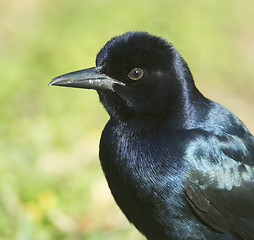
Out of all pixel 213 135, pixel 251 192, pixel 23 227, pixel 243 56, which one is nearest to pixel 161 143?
pixel 213 135

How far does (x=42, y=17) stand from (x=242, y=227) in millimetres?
5492

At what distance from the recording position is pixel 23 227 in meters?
4.33

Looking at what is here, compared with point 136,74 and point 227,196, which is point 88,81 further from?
point 227,196

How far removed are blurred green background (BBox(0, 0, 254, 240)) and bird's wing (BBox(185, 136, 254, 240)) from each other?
100 cm

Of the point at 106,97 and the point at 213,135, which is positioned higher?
the point at 106,97

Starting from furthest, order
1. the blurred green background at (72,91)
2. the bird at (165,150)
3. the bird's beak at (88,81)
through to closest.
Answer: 1. the blurred green background at (72,91)
2. the bird's beak at (88,81)
3. the bird at (165,150)

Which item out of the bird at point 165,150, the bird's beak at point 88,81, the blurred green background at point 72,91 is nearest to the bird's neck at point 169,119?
the bird at point 165,150

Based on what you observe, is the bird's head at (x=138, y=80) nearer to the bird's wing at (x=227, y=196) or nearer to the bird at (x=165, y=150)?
the bird at (x=165, y=150)

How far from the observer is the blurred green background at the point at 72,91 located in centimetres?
469

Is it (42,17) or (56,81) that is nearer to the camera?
(56,81)

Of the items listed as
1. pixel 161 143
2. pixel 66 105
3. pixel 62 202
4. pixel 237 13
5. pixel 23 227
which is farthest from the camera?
pixel 237 13

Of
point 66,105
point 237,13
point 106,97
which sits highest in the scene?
point 237,13

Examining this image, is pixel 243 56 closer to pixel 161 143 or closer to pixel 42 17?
pixel 42 17

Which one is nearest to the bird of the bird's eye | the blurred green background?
the bird's eye
